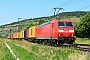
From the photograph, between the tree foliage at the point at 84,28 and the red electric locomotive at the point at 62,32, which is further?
the tree foliage at the point at 84,28

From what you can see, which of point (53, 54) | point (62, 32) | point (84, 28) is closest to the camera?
point (53, 54)

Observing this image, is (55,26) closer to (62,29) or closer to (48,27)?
(62,29)

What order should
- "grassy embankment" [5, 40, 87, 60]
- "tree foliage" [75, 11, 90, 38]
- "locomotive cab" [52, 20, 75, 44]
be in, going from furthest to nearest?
"tree foliage" [75, 11, 90, 38] → "locomotive cab" [52, 20, 75, 44] → "grassy embankment" [5, 40, 87, 60]

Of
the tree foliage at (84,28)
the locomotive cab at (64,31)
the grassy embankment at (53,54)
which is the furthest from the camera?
the tree foliage at (84,28)

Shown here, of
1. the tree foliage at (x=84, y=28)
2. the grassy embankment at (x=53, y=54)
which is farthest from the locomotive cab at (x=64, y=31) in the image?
the tree foliage at (x=84, y=28)

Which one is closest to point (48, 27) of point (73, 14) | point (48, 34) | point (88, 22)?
point (48, 34)

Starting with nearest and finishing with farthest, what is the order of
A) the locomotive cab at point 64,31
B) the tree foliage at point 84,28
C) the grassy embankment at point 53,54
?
the grassy embankment at point 53,54 → the locomotive cab at point 64,31 → the tree foliage at point 84,28

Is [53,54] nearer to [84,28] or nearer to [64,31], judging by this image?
[64,31]

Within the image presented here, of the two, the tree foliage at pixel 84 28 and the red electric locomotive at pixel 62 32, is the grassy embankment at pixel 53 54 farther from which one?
the tree foliage at pixel 84 28

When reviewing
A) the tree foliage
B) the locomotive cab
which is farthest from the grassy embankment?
the tree foliage

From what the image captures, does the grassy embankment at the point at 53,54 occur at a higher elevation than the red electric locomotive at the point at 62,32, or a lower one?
lower

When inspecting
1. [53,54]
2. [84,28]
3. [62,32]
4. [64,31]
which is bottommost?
[53,54]

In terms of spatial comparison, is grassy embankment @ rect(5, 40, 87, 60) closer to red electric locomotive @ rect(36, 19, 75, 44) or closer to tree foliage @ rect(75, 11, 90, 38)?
red electric locomotive @ rect(36, 19, 75, 44)

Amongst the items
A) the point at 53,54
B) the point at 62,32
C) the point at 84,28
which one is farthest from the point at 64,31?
the point at 84,28
